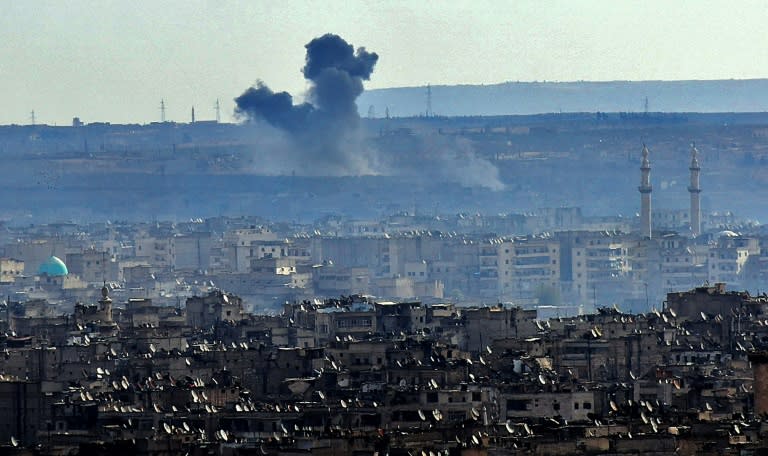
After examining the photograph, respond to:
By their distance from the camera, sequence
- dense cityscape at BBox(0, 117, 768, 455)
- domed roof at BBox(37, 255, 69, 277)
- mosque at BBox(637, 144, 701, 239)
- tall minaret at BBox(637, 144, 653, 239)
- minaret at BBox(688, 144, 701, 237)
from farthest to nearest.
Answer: minaret at BBox(688, 144, 701, 237) < mosque at BBox(637, 144, 701, 239) < tall minaret at BBox(637, 144, 653, 239) < domed roof at BBox(37, 255, 69, 277) < dense cityscape at BBox(0, 117, 768, 455)

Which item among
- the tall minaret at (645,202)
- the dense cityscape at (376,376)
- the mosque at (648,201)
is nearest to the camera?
the dense cityscape at (376,376)

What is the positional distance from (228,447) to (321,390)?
51.4 feet

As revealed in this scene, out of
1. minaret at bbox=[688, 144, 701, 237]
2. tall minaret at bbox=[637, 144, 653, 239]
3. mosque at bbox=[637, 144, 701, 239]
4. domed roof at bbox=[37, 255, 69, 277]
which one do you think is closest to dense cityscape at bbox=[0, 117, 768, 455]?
domed roof at bbox=[37, 255, 69, 277]

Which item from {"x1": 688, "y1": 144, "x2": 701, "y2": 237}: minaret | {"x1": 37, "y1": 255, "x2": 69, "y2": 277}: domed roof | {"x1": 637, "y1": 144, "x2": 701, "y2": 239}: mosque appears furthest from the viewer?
{"x1": 688, "y1": 144, "x2": 701, "y2": 237}: minaret

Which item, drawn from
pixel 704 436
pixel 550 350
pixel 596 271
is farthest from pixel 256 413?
pixel 596 271

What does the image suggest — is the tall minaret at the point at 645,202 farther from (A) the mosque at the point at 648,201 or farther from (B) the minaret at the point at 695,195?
(B) the minaret at the point at 695,195

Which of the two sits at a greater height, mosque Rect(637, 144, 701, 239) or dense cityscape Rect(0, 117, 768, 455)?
mosque Rect(637, 144, 701, 239)

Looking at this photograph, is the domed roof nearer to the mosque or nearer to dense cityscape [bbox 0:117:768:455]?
dense cityscape [bbox 0:117:768:455]

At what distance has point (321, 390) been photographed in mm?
62625

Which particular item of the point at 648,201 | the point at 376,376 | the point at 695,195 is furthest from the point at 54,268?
the point at 376,376

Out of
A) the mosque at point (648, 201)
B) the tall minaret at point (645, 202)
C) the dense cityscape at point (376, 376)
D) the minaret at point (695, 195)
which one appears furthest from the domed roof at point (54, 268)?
the minaret at point (695, 195)

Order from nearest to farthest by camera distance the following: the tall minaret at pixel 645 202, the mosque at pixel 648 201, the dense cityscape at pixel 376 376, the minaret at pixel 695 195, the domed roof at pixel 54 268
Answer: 1. the dense cityscape at pixel 376 376
2. the domed roof at pixel 54 268
3. the tall minaret at pixel 645 202
4. the mosque at pixel 648 201
5. the minaret at pixel 695 195

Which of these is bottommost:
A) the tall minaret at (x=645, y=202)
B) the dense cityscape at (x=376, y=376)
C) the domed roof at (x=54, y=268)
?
the dense cityscape at (x=376, y=376)

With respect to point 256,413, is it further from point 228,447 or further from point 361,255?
point 361,255
